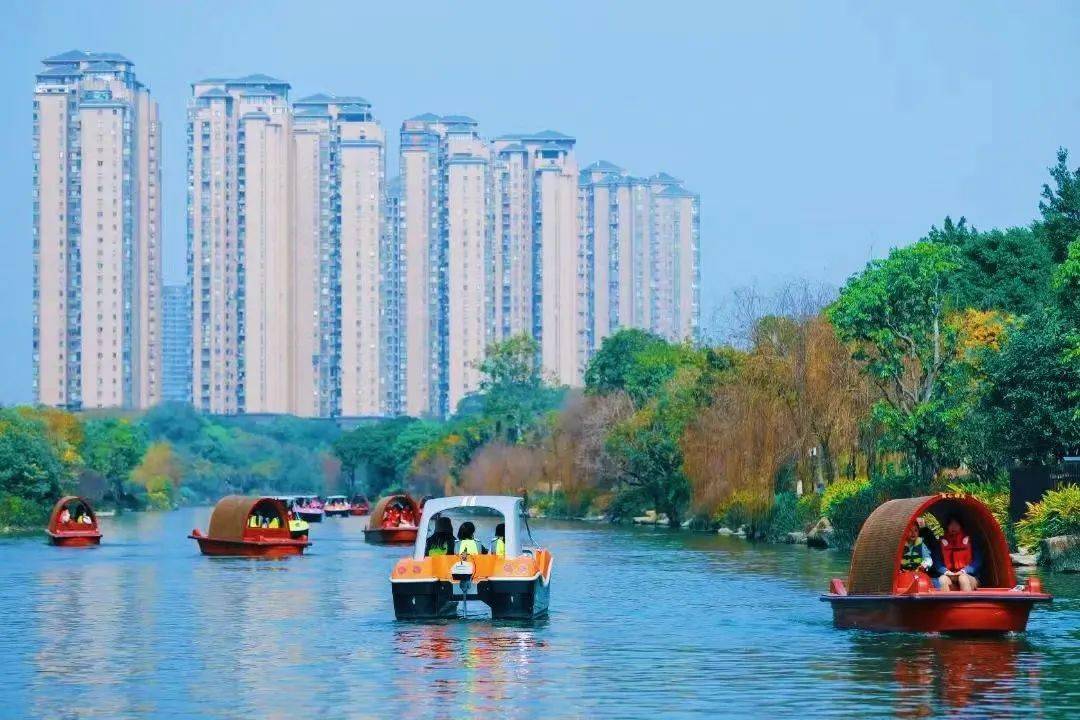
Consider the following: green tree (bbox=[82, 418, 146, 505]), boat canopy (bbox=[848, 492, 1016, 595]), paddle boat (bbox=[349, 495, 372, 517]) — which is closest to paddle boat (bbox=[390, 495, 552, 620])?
boat canopy (bbox=[848, 492, 1016, 595])

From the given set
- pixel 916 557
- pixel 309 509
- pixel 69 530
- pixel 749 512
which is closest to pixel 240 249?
pixel 309 509

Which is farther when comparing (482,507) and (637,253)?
(637,253)

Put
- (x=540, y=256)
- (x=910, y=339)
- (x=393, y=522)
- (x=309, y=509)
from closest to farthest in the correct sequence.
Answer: (x=910, y=339) → (x=393, y=522) → (x=309, y=509) → (x=540, y=256)

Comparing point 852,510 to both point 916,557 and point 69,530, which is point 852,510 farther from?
point 69,530

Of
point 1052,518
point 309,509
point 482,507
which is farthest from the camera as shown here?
point 309,509

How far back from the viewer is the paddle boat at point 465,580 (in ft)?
87.1

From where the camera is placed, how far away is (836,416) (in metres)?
50.5

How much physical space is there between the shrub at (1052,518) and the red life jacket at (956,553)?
1264cm

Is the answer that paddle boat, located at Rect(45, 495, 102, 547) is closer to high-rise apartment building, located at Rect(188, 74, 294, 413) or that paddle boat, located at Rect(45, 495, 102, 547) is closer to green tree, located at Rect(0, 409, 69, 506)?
green tree, located at Rect(0, 409, 69, 506)

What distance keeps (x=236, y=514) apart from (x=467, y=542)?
24.2 m

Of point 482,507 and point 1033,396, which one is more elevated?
point 1033,396

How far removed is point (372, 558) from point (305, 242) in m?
109

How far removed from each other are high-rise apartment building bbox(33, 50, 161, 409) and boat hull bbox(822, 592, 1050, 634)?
12897 centimetres

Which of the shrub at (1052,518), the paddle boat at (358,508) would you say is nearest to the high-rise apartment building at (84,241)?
the paddle boat at (358,508)
